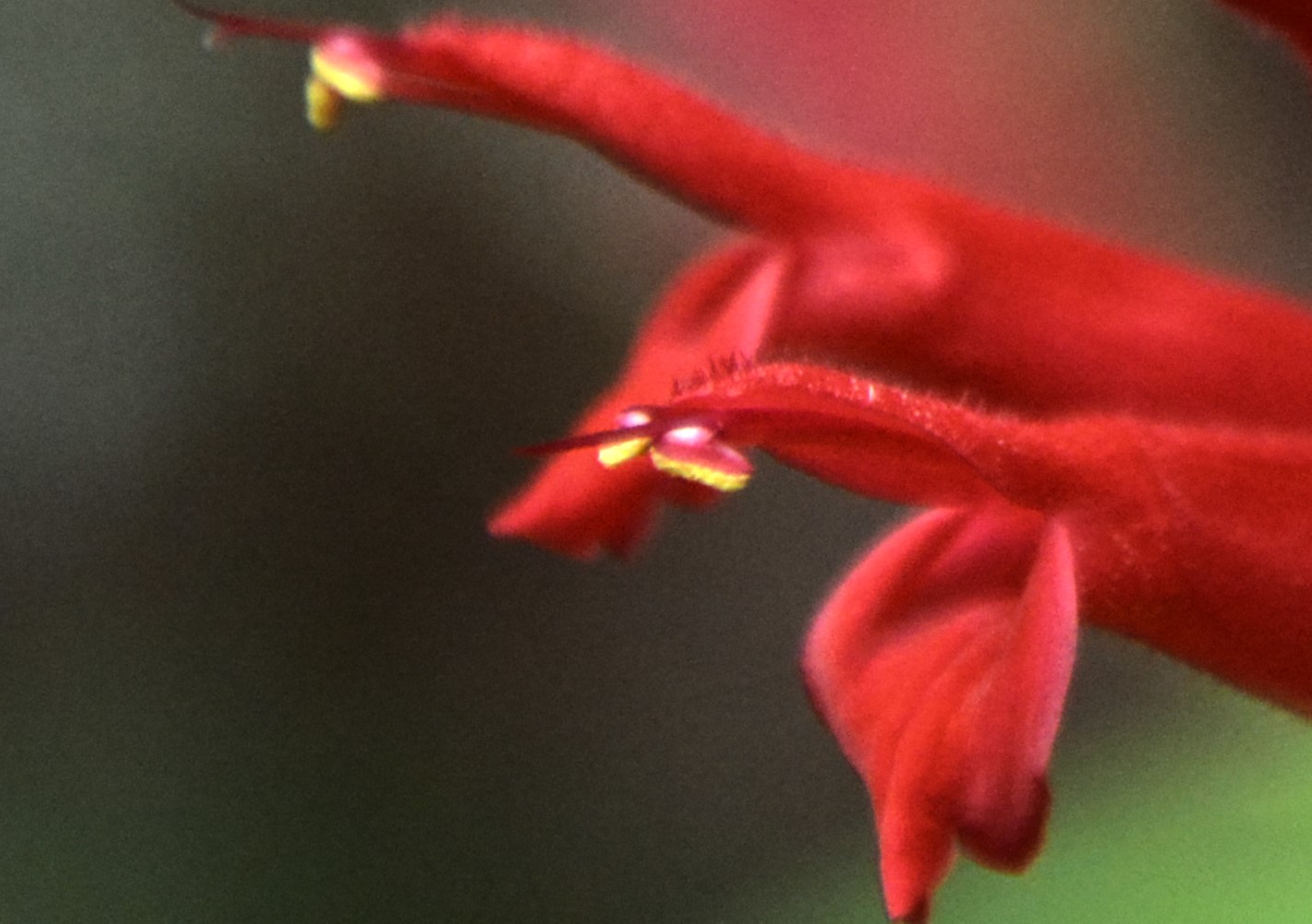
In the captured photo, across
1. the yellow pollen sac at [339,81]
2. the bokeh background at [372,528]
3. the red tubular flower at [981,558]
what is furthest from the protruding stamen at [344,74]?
the bokeh background at [372,528]

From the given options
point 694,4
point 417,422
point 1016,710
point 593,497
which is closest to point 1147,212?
point 694,4

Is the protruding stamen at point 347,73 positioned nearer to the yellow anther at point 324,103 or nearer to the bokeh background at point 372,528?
the yellow anther at point 324,103

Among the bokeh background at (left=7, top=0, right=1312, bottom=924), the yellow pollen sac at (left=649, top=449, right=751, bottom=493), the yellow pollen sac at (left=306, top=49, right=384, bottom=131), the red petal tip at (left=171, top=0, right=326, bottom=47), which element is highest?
the red petal tip at (left=171, top=0, right=326, bottom=47)

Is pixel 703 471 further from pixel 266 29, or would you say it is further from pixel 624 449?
pixel 266 29

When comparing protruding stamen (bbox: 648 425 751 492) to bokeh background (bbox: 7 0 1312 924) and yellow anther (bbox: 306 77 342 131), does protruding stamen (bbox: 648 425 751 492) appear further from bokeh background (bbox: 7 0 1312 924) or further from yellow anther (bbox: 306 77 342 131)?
bokeh background (bbox: 7 0 1312 924)

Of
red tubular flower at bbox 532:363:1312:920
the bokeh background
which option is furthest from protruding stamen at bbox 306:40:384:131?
the bokeh background

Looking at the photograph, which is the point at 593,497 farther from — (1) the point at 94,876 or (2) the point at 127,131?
(2) the point at 127,131

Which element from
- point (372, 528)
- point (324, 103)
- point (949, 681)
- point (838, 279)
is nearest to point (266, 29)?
point (324, 103)
